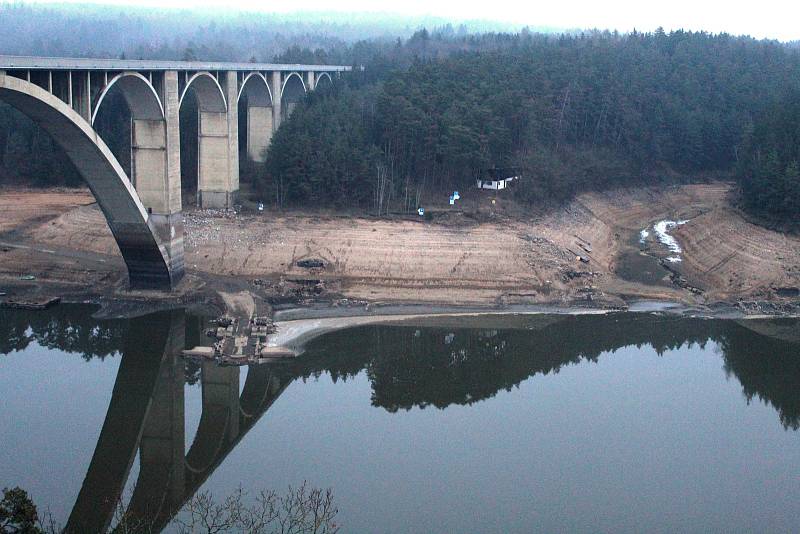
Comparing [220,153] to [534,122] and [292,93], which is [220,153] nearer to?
[292,93]

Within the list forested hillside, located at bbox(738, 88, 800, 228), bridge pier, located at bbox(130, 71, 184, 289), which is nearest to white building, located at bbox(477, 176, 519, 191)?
forested hillside, located at bbox(738, 88, 800, 228)

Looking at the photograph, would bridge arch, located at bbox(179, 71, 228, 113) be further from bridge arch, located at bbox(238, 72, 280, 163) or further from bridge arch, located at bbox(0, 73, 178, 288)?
bridge arch, located at bbox(238, 72, 280, 163)

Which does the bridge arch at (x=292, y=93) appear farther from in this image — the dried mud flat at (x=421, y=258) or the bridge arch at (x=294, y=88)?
the dried mud flat at (x=421, y=258)

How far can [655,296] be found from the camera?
36906mm

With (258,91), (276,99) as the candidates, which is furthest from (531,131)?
(258,91)

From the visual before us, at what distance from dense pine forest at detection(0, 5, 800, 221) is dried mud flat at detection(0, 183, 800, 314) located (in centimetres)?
297

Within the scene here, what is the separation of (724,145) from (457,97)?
820 inches

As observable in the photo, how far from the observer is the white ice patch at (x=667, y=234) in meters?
46.7

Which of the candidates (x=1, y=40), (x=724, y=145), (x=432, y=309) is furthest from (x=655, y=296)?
(x=1, y=40)

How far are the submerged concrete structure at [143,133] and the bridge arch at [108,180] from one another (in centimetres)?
3

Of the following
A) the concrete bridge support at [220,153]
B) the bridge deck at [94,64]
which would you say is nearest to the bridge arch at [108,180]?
the bridge deck at [94,64]

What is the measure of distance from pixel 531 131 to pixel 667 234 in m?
9.03

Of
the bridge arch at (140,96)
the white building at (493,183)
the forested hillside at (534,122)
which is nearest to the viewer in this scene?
the bridge arch at (140,96)

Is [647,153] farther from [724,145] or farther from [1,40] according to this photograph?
[1,40]
